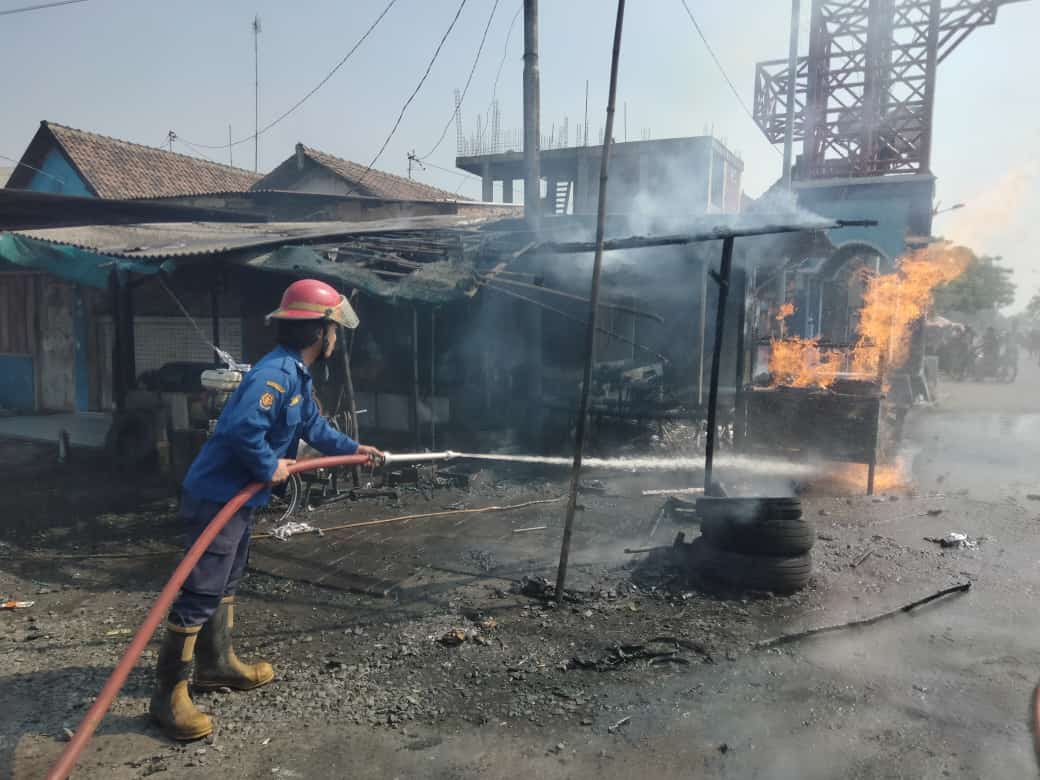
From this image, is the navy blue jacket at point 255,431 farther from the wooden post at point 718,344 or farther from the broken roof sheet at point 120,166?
the broken roof sheet at point 120,166

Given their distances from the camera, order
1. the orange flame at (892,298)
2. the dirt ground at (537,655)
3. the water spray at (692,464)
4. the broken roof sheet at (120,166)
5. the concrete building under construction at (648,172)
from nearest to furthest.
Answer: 1. the dirt ground at (537,655)
2. the water spray at (692,464)
3. the orange flame at (892,298)
4. the broken roof sheet at (120,166)
5. the concrete building under construction at (648,172)

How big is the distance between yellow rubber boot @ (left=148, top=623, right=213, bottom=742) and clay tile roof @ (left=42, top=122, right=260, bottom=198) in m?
19.7

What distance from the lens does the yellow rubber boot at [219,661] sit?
3939 mm

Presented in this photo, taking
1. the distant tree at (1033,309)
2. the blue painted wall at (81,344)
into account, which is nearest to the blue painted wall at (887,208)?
the blue painted wall at (81,344)

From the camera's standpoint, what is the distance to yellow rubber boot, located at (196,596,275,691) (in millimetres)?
3939

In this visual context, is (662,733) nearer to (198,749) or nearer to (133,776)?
(198,749)

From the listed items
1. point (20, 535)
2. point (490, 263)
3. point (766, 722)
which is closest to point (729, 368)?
point (490, 263)

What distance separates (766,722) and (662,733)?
2.02 ft

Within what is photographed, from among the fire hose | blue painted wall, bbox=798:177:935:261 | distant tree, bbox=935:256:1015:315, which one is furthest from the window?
distant tree, bbox=935:256:1015:315

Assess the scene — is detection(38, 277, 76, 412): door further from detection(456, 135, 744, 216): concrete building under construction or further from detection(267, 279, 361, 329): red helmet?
detection(456, 135, 744, 216): concrete building under construction

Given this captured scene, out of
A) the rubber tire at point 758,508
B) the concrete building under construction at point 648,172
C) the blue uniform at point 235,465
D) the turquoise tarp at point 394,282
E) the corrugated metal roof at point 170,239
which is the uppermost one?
the concrete building under construction at point 648,172

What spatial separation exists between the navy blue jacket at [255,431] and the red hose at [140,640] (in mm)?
124

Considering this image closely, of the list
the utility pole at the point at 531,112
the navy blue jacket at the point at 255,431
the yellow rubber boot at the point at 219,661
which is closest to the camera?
the navy blue jacket at the point at 255,431

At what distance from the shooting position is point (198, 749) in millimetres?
3473
